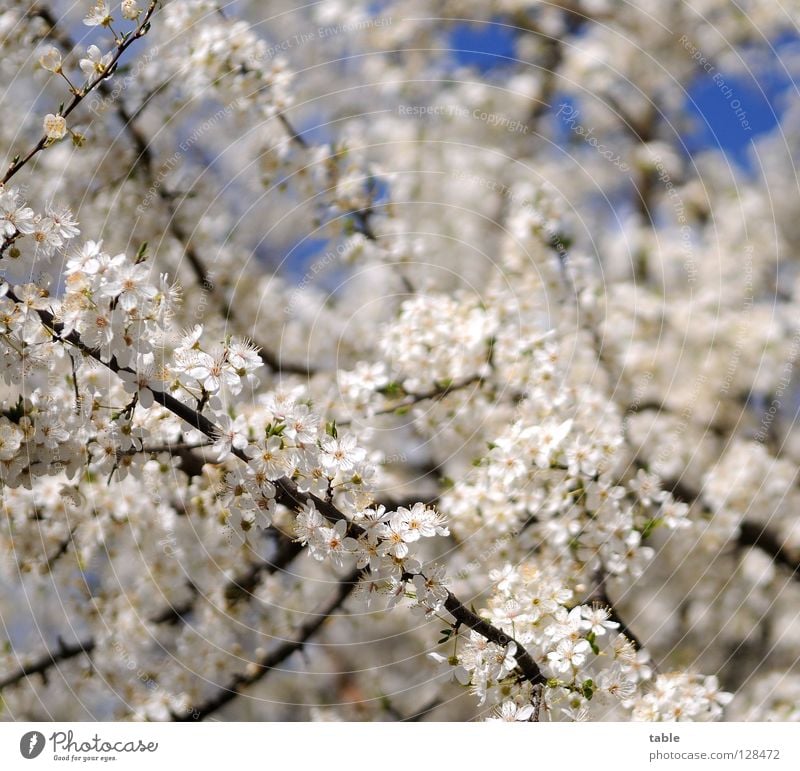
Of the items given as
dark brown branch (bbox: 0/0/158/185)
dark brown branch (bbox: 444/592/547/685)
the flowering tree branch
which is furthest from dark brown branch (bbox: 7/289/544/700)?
the flowering tree branch

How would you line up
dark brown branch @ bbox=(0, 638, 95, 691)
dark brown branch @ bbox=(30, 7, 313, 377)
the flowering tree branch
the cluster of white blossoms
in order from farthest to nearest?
dark brown branch @ bbox=(30, 7, 313, 377)
dark brown branch @ bbox=(0, 638, 95, 691)
the flowering tree branch
the cluster of white blossoms

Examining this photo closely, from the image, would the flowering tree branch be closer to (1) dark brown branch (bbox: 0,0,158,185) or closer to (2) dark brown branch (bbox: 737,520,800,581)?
(1) dark brown branch (bbox: 0,0,158,185)

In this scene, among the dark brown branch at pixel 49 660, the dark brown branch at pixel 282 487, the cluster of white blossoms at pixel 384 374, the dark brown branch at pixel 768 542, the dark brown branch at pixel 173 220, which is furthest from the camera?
the dark brown branch at pixel 768 542

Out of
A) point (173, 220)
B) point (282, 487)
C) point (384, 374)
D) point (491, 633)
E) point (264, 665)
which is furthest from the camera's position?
point (173, 220)

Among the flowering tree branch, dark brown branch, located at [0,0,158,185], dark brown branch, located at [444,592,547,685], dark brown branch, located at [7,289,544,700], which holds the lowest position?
the flowering tree branch

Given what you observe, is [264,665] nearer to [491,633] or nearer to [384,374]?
[384,374]

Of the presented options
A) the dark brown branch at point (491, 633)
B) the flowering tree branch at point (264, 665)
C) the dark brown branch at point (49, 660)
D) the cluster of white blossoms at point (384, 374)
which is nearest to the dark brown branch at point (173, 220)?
the cluster of white blossoms at point (384, 374)

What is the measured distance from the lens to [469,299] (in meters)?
2.75

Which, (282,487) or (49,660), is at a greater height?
(282,487)

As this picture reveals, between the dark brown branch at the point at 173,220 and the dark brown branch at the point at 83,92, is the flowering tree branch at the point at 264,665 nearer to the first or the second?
the dark brown branch at the point at 173,220

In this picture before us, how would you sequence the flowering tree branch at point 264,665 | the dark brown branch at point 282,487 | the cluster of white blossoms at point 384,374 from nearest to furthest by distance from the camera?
the dark brown branch at point 282,487
the cluster of white blossoms at point 384,374
the flowering tree branch at point 264,665

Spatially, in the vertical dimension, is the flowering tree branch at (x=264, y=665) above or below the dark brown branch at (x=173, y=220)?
below

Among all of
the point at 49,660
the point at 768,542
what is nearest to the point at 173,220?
the point at 49,660

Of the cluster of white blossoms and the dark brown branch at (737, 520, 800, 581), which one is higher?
the cluster of white blossoms
